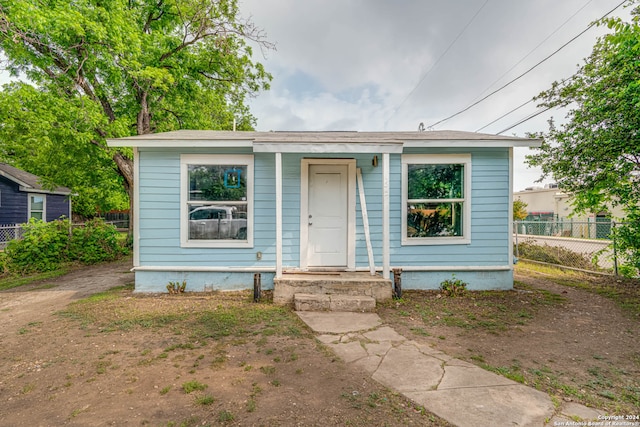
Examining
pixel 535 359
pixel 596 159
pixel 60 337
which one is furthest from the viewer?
pixel 596 159

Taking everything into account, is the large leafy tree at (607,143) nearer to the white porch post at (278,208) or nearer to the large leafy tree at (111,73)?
the white porch post at (278,208)

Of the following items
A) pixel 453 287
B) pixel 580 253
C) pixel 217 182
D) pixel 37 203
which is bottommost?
pixel 453 287

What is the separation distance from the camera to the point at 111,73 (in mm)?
8484

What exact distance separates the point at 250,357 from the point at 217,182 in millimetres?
3492

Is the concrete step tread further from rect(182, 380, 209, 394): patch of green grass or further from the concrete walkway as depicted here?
rect(182, 380, 209, 394): patch of green grass

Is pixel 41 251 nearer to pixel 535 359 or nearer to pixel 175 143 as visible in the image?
pixel 175 143

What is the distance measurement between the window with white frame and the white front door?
15.6 metres

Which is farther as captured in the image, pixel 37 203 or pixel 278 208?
pixel 37 203

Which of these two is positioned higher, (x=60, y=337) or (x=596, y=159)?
(x=596, y=159)

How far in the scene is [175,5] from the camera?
31.5 ft

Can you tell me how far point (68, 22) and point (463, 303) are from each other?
10802mm

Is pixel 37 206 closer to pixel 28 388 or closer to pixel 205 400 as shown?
pixel 28 388

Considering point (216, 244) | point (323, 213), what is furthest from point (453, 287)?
point (216, 244)

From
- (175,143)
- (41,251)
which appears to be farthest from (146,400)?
(41,251)
